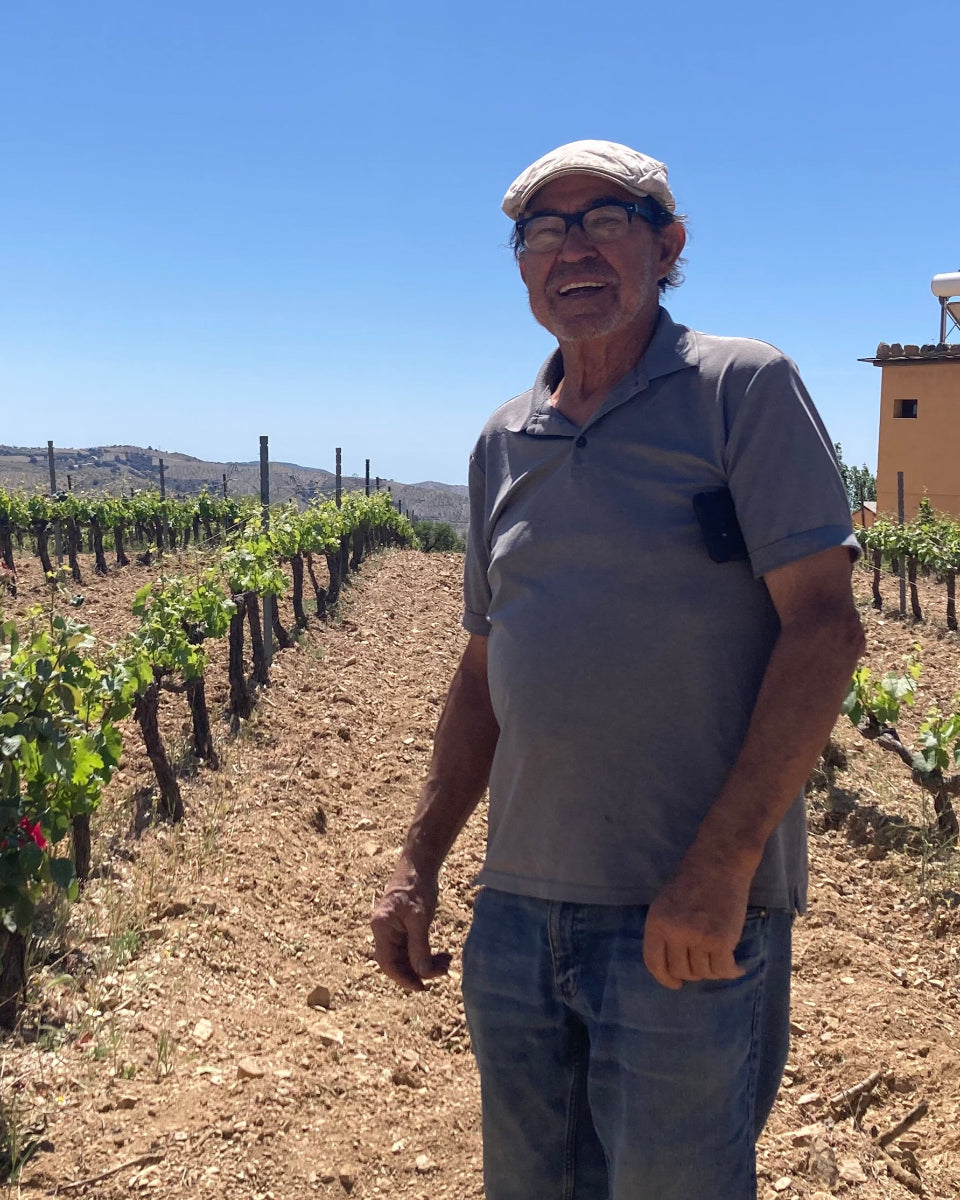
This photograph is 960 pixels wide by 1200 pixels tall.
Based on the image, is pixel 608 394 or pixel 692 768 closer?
pixel 692 768

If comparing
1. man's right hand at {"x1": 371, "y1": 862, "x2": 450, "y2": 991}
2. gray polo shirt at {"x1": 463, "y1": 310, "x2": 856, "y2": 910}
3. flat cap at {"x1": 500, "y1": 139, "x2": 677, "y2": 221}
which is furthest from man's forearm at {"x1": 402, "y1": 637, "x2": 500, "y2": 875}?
flat cap at {"x1": 500, "y1": 139, "x2": 677, "y2": 221}

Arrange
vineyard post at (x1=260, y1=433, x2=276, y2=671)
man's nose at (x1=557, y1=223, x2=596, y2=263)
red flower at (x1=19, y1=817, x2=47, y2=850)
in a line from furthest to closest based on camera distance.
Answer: vineyard post at (x1=260, y1=433, x2=276, y2=671) < red flower at (x1=19, y1=817, x2=47, y2=850) < man's nose at (x1=557, y1=223, x2=596, y2=263)

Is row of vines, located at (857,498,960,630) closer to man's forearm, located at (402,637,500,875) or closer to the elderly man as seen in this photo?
man's forearm, located at (402,637,500,875)

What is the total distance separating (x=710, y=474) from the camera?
5.04ft

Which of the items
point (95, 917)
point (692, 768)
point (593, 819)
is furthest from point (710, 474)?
point (95, 917)

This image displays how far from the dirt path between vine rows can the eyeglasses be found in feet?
7.93

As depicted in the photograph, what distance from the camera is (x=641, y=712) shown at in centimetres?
154

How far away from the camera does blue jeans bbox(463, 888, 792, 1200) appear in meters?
1.42

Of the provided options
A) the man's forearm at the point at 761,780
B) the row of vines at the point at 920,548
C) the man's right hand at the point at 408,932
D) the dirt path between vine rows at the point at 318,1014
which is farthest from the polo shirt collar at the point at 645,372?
the row of vines at the point at 920,548

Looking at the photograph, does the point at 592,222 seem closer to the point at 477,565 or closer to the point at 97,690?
the point at 477,565

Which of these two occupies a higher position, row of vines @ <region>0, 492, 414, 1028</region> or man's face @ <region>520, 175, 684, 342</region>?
man's face @ <region>520, 175, 684, 342</region>

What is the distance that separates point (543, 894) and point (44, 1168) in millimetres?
2052

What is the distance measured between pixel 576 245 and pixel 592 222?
4 centimetres

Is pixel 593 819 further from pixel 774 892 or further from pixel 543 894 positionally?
pixel 774 892
